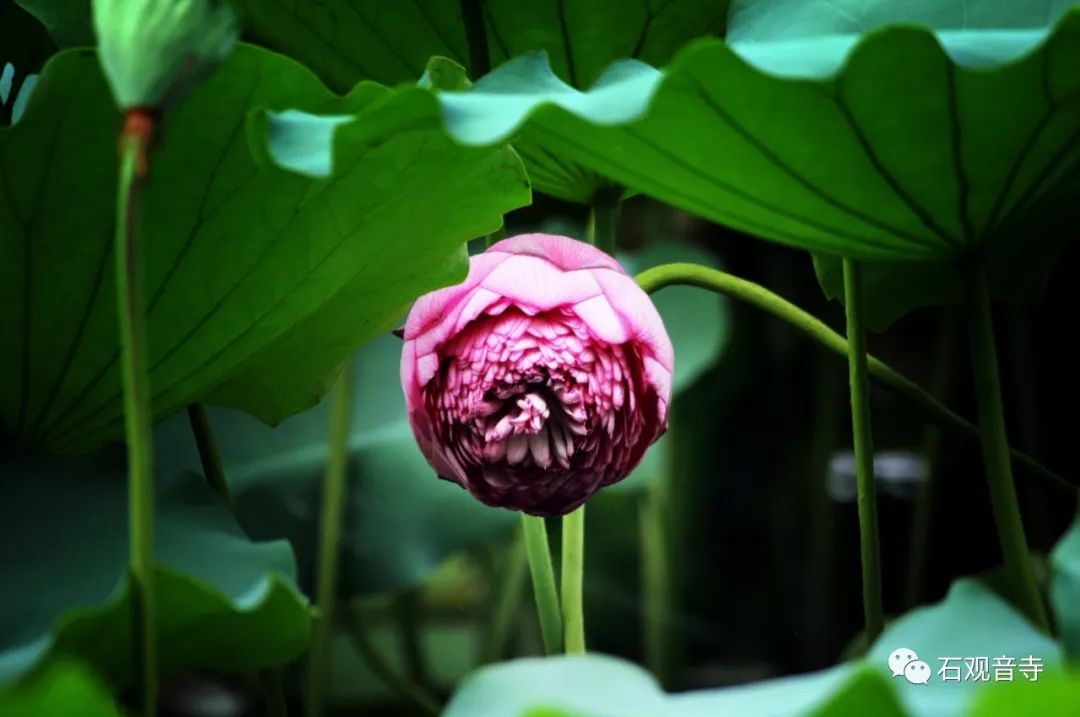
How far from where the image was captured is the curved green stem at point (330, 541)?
74cm

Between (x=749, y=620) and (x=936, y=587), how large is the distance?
30 cm

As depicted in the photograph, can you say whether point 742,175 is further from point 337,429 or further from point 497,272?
point 337,429

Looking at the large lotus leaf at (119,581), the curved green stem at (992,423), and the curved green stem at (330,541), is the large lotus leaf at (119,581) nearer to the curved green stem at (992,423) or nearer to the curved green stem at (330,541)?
the curved green stem at (330,541)

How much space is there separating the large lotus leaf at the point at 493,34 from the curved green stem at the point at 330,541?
0.60ft


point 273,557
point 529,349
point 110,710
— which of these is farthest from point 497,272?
point 110,710

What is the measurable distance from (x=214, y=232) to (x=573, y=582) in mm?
236

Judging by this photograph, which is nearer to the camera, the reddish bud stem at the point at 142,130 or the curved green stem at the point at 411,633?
the reddish bud stem at the point at 142,130

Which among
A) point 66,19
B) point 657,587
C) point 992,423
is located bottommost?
point 657,587

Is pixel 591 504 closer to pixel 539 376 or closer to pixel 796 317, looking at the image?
pixel 796 317

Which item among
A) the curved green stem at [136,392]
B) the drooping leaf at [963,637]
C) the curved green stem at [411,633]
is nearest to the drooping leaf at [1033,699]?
the drooping leaf at [963,637]

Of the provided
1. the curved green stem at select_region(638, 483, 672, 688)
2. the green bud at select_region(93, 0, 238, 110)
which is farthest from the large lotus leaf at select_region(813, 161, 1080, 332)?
the curved green stem at select_region(638, 483, 672, 688)

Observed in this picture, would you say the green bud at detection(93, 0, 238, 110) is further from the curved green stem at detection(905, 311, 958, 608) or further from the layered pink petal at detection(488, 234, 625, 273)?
the curved green stem at detection(905, 311, 958, 608)

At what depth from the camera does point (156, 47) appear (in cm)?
37

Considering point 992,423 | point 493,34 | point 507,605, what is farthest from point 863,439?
point 507,605
